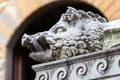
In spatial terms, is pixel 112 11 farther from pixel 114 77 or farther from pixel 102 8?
pixel 114 77

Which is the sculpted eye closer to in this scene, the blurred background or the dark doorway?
the blurred background

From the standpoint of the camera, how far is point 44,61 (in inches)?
104

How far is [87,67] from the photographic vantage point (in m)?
2.37

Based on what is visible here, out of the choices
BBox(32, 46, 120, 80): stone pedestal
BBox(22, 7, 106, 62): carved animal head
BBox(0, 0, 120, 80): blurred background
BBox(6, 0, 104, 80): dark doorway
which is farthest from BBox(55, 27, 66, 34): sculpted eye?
BBox(6, 0, 104, 80): dark doorway

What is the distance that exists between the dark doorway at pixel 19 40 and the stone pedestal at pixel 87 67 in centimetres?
527

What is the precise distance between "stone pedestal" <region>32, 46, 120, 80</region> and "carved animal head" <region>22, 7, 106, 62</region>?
0.21 ft

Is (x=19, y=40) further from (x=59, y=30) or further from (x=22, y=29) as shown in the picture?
(x=59, y=30)

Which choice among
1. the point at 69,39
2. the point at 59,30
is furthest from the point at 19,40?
the point at 69,39

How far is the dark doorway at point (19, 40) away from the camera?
783 centimetres

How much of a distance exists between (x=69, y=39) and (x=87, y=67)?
0.21 metres

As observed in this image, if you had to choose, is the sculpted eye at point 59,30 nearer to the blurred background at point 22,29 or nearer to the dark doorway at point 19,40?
the blurred background at point 22,29

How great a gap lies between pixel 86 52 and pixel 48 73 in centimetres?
26

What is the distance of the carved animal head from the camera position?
2.47 m

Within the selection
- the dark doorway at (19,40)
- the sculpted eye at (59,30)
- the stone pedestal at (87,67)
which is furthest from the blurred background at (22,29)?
the stone pedestal at (87,67)
